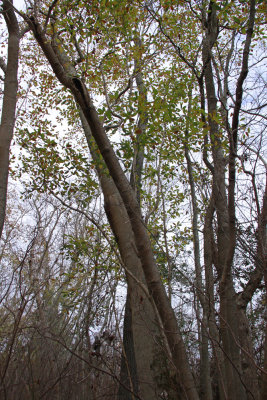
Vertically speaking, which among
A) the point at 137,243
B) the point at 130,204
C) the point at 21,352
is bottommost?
the point at 21,352

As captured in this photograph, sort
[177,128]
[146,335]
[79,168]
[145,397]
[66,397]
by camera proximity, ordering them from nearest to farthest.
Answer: [66,397], [145,397], [146,335], [177,128], [79,168]

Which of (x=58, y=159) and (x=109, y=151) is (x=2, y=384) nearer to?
(x=109, y=151)

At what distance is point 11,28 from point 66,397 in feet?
16.6

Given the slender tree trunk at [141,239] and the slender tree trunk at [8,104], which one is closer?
the slender tree trunk at [141,239]

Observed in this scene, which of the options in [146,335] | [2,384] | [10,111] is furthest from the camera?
[10,111]

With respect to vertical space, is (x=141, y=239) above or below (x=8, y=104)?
below

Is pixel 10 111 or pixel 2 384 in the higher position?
pixel 10 111

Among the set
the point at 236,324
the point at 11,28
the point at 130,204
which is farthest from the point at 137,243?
the point at 11,28

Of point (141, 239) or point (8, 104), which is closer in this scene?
point (141, 239)

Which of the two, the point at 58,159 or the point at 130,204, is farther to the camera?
the point at 58,159

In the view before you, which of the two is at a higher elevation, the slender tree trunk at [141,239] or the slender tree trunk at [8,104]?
the slender tree trunk at [8,104]

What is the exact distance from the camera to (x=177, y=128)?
4.65m

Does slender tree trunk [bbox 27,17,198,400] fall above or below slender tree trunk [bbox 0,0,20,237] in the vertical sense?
Answer: below

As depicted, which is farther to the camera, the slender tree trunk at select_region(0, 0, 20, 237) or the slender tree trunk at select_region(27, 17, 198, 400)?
the slender tree trunk at select_region(0, 0, 20, 237)
